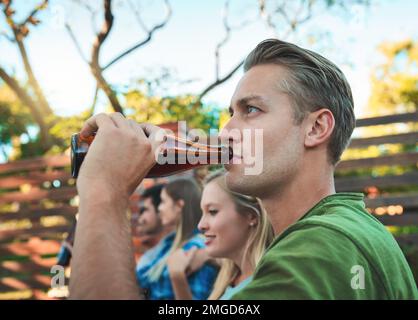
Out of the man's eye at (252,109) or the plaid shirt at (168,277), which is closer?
the man's eye at (252,109)

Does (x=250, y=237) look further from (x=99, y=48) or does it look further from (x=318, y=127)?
(x=99, y=48)

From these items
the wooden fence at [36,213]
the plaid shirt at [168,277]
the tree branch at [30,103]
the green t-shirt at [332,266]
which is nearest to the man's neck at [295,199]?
the green t-shirt at [332,266]

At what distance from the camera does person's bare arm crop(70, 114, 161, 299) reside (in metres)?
0.81

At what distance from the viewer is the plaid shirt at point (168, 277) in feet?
10.4

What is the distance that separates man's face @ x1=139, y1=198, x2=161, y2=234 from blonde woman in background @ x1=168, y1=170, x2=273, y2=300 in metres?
1.53

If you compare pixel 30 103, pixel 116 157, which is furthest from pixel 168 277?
pixel 30 103

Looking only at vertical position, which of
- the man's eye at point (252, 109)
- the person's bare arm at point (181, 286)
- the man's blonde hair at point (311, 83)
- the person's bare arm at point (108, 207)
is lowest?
the person's bare arm at point (181, 286)

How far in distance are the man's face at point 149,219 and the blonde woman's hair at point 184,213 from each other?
243mm

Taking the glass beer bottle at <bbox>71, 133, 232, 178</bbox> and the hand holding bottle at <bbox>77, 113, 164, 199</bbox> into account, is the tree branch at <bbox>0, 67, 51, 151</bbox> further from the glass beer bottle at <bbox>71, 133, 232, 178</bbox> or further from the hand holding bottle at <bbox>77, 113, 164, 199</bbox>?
the hand holding bottle at <bbox>77, 113, 164, 199</bbox>

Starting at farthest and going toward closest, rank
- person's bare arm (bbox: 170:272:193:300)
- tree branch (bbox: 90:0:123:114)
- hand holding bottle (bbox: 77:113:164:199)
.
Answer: tree branch (bbox: 90:0:123:114) < person's bare arm (bbox: 170:272:193:300) < hand holding bottle (bbox: 77:113:164:199)

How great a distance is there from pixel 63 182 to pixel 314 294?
21.4ft

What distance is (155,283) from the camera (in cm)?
346

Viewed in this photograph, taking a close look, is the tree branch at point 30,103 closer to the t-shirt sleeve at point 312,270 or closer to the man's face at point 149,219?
the man's face at point 149,219

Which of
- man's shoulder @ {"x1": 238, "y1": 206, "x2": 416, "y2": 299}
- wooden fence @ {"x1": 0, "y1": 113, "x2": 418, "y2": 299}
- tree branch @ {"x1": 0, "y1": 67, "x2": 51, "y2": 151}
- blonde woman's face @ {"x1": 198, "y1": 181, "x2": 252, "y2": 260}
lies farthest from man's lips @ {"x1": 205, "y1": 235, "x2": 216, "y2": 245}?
tree branch @ {"x1": 0, "y1": 67, "x2": 51, "y2": 151}
